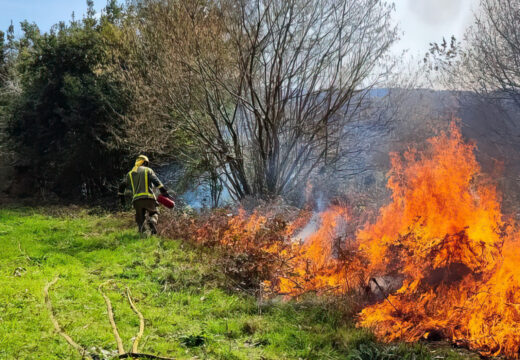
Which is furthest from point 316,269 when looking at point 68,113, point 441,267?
point 68,113

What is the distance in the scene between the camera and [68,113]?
61.3ft

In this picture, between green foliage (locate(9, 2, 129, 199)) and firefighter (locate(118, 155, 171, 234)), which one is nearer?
firefighter (locate(118, 155, 171, 234))

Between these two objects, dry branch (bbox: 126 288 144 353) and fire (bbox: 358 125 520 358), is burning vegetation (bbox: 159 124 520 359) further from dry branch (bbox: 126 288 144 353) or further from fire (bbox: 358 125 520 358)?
dry branch (bbox: 126 288 144 353)

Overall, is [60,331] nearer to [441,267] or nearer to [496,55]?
[441,267]

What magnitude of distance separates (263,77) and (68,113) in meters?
9.67

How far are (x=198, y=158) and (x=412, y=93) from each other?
7869 mm

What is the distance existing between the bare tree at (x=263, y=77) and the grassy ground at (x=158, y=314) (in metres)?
5.17

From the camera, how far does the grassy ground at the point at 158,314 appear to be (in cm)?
462

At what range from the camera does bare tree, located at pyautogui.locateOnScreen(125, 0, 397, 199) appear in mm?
12117

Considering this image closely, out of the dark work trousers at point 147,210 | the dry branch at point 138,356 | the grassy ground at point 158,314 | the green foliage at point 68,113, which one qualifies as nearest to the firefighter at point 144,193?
the dark work trousers at point 147,210

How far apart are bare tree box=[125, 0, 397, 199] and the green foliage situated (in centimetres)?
474

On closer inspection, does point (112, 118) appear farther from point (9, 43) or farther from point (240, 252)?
point (9, 43)

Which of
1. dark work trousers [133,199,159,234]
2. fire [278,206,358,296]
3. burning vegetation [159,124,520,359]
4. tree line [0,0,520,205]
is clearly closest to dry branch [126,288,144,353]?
burning vegetation [159,124,520,359]

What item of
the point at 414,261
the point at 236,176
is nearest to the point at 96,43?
the point at 236,176
